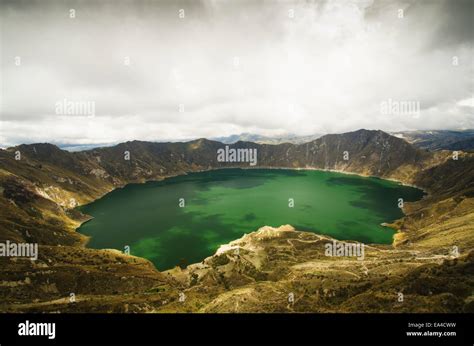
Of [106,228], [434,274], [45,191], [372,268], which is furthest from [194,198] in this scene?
[434,274]

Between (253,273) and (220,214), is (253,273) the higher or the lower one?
the lower one
